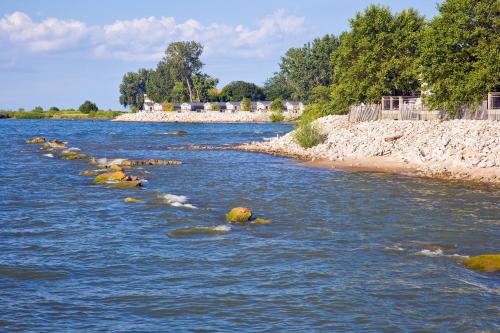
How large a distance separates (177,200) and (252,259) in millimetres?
10614

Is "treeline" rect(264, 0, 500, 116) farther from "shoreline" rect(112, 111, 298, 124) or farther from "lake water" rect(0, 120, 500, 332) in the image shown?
"shoreline" rect(112, 111, 298, 124)

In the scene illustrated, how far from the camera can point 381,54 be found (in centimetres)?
5825

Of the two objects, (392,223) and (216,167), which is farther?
(216,167)

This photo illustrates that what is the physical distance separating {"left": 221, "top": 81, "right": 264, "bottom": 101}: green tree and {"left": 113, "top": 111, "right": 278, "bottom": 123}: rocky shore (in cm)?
2205

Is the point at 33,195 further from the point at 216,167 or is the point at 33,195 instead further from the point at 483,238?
the point at 483,238

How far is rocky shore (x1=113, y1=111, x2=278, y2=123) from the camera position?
16375cm

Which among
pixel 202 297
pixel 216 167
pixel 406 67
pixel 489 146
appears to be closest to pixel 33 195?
pixel 216 167

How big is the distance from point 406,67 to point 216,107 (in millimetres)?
124776

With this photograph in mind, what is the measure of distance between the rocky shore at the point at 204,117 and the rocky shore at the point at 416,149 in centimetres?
10960

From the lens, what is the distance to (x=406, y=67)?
56.1 meters

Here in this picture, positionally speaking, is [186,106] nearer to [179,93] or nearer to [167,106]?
[167,106]

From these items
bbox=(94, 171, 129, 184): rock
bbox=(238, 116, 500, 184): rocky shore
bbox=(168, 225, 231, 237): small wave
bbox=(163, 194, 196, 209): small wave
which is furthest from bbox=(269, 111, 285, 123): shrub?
bbox=(168, 225, 231, 237): small wave

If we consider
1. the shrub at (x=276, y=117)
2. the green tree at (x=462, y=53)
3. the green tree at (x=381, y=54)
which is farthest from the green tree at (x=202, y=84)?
the green tree at (x=462, y=53)

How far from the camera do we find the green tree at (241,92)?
194m
